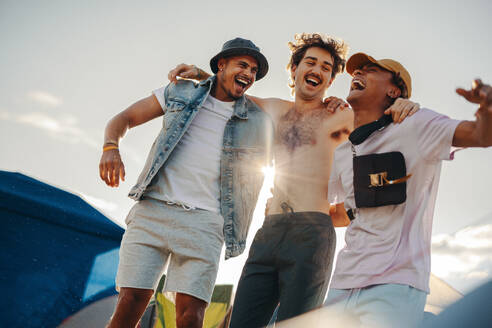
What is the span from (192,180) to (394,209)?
141cm

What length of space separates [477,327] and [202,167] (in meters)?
2.55

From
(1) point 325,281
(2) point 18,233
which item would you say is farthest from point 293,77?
(2) point 18,233

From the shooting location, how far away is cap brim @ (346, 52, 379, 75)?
3160mm

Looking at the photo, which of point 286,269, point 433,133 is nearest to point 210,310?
point 286,269

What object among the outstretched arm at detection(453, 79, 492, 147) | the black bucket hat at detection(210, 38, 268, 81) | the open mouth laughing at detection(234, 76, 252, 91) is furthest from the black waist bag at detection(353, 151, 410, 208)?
the black bucket hat at detection(210, 38, 268, 81)

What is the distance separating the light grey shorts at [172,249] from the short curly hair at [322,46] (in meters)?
2.04

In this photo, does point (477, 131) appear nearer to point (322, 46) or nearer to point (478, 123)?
point (478, 123)

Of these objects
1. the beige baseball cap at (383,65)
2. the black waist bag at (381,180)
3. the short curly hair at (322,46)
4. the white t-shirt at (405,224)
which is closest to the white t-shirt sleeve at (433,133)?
the white t-shirt at (405,224)

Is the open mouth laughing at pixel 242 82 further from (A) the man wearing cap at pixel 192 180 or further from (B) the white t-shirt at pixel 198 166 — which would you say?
(B) the white t-shirt at pixel 198 166

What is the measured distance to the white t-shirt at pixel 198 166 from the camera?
3102 mm

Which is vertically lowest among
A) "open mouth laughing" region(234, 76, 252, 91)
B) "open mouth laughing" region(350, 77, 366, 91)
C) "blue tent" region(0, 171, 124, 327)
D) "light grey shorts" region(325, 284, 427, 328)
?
"blue tent" region(0, 171, 124, 327)

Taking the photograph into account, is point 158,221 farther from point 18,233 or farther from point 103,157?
point 18,233

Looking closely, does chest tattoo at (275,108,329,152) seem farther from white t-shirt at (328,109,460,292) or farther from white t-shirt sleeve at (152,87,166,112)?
white t-shirt at (328,109,460,292)

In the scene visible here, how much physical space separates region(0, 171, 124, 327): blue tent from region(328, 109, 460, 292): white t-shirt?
3.86 metres
